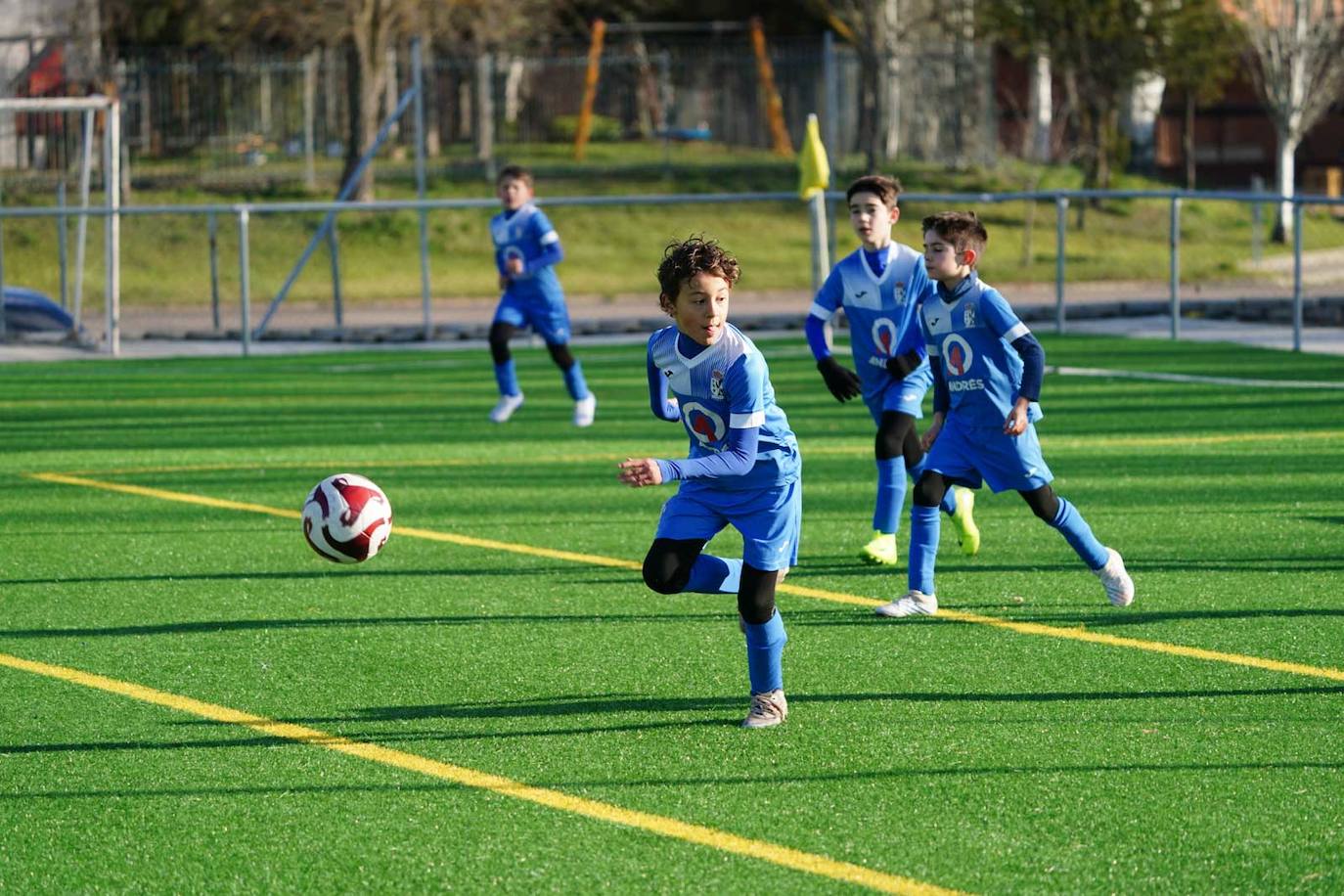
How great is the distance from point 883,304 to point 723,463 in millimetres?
3122

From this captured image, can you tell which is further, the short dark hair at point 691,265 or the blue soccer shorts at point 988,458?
the blue soccer shorts at point 988,458

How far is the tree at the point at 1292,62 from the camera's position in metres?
33.2

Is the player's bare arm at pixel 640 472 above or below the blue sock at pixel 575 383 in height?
above

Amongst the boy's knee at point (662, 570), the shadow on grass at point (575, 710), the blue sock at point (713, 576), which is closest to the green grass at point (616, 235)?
the shadow on grass at point (575, 710)

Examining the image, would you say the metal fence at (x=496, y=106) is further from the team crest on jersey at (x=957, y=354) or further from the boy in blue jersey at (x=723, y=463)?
the boy in blue jersey at (x=723, y=463)

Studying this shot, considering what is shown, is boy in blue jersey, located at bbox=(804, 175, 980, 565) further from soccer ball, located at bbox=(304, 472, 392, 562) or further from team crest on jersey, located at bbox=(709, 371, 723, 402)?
team crest on jersey, located at bbox=(709, 371, 723, 402)

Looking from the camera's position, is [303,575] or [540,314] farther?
[540,314]

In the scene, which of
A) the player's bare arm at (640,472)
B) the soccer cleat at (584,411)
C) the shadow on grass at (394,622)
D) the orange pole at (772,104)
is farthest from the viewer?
the orange pole at (772,104)

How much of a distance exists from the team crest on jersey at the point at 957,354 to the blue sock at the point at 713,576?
1853 mm

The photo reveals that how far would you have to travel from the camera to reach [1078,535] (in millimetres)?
7668

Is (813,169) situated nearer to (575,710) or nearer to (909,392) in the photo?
(909,392)

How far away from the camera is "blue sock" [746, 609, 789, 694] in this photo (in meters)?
6.13

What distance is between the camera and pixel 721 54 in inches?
1532

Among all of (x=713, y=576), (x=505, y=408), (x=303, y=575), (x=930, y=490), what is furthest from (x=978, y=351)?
(x=505, y=408)
